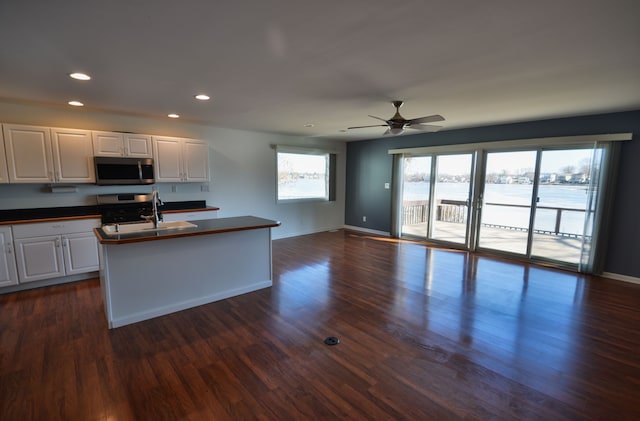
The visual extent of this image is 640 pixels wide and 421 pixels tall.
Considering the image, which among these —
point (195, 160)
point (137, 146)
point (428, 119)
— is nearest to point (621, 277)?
point (428, 119)

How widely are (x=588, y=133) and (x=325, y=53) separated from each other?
4.41 metres

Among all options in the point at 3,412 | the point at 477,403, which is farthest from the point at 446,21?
the point at 3,412

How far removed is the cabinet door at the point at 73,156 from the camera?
3.79 m

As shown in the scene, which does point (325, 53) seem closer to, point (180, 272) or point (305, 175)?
point (180, 272)

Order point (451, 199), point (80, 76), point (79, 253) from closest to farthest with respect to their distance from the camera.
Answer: point (80, 76)
point (79, 253)
point (451, 199)

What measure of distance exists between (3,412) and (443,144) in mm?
6562

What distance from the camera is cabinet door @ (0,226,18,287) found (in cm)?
340

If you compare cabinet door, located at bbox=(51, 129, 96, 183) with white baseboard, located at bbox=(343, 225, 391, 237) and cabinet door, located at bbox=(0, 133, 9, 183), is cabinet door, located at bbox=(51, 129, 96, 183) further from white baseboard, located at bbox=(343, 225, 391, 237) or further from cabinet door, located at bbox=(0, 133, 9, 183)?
white baseboard, located at bbox=(343, 225, 391, 237)

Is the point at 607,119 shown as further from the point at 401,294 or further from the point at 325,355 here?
the point at 325,355

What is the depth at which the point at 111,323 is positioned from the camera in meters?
2.74

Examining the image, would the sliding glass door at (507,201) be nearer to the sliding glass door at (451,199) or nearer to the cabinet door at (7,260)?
the sliding glass door at (451,199)

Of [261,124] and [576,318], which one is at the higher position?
[261,124]

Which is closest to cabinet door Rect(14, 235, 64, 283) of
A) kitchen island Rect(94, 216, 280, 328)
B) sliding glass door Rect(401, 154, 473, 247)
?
kitchen island Rect(94, 216, 280, 328)

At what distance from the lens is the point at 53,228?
367 centimetres
